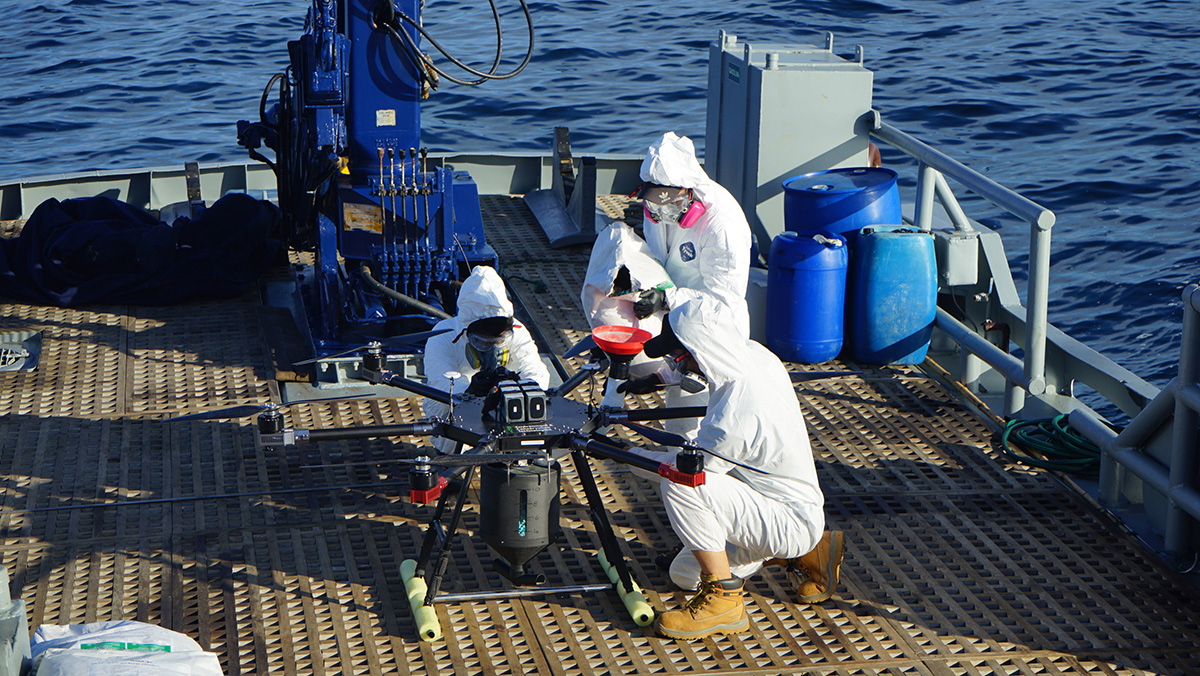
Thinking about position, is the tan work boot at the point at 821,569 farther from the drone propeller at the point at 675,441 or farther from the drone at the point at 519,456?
the drone at the point at 519,456

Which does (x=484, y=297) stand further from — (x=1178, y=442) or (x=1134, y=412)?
(x=1134, y=412)

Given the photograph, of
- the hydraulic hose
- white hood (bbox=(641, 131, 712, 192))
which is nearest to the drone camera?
white hood (bbox=(641, 131, 712, 192))

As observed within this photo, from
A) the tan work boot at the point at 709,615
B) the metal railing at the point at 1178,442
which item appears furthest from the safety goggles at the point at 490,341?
the metal railing at the point at 1178,442

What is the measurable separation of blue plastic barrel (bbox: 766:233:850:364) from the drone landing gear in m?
2.45

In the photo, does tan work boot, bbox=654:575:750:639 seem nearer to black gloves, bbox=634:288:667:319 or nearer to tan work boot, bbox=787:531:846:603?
tan work boot, bbox=787:531:846:603

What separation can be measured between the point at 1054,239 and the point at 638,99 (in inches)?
274

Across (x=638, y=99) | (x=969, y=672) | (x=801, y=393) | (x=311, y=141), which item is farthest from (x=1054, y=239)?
(x=969, y=672)

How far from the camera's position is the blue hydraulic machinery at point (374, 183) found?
20.9ft

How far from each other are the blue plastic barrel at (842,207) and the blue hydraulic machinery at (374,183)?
1.75 m

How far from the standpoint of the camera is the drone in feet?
12.2

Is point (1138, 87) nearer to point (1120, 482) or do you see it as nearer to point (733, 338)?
point (1120, 482)

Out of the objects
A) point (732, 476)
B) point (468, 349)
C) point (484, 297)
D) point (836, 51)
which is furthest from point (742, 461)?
point (836, 51)

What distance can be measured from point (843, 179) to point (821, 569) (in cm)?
338

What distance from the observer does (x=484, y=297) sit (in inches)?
189
